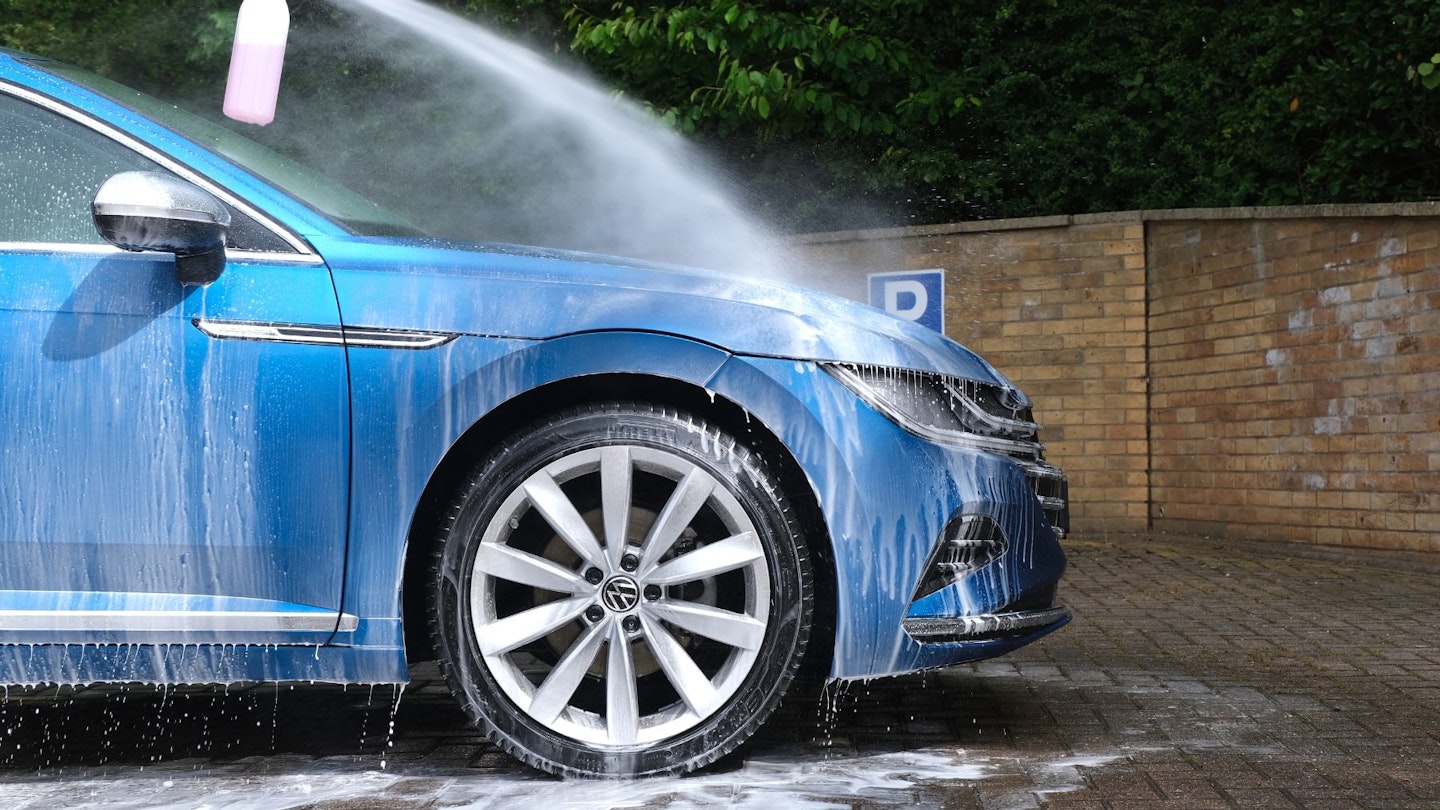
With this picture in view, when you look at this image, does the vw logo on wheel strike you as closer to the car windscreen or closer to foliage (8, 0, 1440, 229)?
the car windscreen

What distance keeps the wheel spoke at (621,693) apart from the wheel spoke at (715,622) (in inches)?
4.3

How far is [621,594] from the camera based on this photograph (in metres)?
3.79

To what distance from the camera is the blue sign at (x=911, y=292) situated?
950 centimetres

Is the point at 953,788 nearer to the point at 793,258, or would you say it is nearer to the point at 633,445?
the point at 633,445

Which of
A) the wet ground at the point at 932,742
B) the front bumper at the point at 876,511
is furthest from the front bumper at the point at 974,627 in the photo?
the wet ground at the point at 932,742

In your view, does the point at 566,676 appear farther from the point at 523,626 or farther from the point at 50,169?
the point at 50,169

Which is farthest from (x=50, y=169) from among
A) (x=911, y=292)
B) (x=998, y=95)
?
(x=998, y=95)

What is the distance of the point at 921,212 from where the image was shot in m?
14.0

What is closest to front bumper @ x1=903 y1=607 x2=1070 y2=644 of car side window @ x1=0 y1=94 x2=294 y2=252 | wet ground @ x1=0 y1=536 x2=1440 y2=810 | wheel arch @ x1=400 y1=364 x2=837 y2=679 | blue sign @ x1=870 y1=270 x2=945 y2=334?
wheel arch @ x1=400 y1=364 x2=837 y2=679

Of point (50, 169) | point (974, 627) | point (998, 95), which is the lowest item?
point (974, 627)

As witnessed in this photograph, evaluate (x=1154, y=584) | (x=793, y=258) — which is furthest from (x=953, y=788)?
(x=793, y=258)

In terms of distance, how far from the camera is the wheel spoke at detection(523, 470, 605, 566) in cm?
377

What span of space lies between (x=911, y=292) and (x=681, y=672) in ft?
19.9

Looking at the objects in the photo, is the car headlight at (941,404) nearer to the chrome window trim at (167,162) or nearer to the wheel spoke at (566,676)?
the wheel spoke at (566,676)
